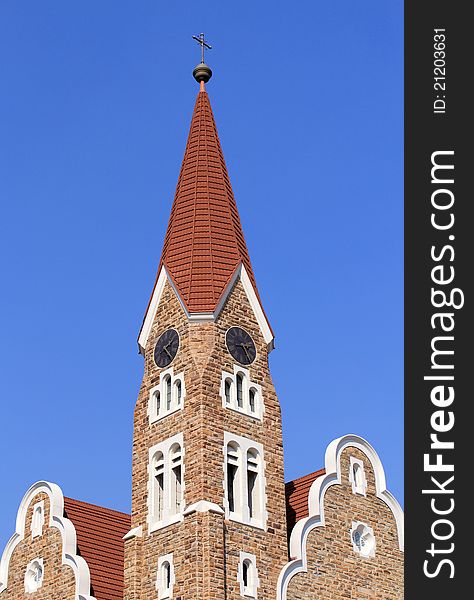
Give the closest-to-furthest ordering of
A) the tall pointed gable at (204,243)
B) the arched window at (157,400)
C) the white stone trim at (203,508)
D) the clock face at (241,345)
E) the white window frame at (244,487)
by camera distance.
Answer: the white stone trim at (203,508)
the white window frame at (244,487)
the clock face at (241,345)
the arched window at (157,400)
the tall pointed gable at (204,243)

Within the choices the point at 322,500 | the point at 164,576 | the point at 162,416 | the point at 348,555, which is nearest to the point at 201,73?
the point at 162,416

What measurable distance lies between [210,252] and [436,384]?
13099mm

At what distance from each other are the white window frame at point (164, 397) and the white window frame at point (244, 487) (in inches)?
66.1

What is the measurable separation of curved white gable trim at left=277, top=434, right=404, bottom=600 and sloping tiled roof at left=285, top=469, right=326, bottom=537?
1.21 feet

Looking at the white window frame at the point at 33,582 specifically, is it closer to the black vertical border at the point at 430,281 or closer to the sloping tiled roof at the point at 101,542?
the sloping tiled roof at the point at 101,542

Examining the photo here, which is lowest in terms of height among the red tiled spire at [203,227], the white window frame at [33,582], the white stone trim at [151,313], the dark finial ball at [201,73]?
the white window frame at [33,582]

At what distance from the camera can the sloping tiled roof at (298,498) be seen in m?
36.4

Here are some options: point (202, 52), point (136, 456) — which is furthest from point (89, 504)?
point (202, 52)

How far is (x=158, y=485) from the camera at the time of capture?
35.6 metres

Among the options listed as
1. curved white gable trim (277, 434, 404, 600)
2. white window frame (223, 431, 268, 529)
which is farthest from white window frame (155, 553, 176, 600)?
curved white gable trim (277, 434, 404, 600)

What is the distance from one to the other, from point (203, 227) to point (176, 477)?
7.77 meters

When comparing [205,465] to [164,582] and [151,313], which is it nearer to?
[164,582]

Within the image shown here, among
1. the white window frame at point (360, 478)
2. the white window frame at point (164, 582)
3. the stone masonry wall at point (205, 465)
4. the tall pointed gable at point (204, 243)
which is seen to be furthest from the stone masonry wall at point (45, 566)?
the white window frame at point (360, 478)

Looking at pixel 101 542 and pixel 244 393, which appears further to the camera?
pixel 101 542
